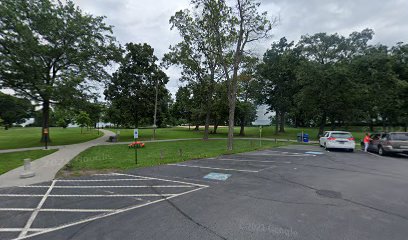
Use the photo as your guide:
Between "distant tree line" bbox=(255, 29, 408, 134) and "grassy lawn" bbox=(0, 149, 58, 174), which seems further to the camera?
"distant tree line" bbox=(255, 29, 408, 134)

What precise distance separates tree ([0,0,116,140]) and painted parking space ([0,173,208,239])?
52.0ft

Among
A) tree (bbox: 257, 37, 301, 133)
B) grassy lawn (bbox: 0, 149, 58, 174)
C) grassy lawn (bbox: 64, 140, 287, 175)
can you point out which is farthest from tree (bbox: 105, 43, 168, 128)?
tree (bbox: 257, 37, 301, 133)

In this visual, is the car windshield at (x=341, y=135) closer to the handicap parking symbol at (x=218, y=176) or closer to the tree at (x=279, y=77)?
the handicap parking symbol at (x=218, y=176)

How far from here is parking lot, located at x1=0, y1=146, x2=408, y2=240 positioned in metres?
3.70

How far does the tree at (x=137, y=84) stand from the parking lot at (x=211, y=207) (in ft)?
73.6

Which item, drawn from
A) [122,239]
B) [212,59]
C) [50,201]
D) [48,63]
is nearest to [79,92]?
[48,63]

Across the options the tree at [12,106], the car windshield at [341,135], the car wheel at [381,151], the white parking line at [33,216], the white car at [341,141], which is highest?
the tree at [12,106]

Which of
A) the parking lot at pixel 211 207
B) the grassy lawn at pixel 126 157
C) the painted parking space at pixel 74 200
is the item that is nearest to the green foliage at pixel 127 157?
the grassy lawn at pixel 126 157

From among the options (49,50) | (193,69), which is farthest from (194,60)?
(49,50)

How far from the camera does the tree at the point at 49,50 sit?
60.4 feet

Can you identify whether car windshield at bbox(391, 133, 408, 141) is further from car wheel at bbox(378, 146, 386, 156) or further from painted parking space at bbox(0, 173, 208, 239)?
painted parking space at bbox(0, 173, 208, 239)

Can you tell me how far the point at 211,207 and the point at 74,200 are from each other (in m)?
3.72

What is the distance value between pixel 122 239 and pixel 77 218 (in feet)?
5.13

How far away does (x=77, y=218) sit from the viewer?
14.2ft
